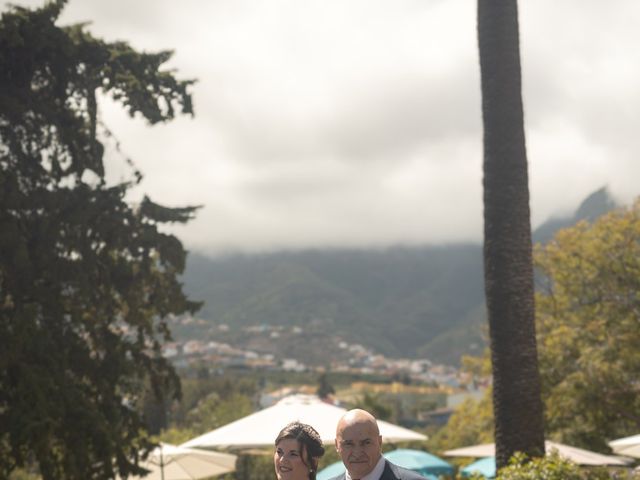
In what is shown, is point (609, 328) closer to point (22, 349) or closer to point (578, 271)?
point (578, 271)

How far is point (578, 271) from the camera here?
2819 cm

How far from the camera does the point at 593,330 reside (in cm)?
2519

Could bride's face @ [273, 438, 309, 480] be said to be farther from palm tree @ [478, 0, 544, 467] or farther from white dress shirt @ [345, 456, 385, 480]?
palm tree @ [478, 0, 544, 467]

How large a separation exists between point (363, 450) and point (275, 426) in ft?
30.0

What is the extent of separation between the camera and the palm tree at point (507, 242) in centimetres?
838

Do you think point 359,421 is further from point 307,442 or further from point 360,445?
point 307,442

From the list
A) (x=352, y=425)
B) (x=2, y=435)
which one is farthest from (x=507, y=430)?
(x=2, y=435)

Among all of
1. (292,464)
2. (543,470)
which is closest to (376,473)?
(292,464)

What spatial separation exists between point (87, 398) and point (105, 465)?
1.19 meters

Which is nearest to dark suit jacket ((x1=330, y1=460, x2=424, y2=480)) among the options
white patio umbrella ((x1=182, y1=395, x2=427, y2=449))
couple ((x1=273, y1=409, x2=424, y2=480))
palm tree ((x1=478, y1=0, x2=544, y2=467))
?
couple ((x1=273, y1=409, x2=424, y2=480))

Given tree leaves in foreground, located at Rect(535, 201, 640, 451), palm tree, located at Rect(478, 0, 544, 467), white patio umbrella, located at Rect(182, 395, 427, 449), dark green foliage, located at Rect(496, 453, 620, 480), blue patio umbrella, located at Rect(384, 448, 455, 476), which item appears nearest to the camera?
dark green foliage, located at Rect(496, 453, 620, 480)

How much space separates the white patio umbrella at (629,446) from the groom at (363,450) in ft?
38.6

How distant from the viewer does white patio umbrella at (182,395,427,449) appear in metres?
12.4

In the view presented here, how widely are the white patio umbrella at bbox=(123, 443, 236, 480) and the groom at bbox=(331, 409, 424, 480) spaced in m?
12.5
